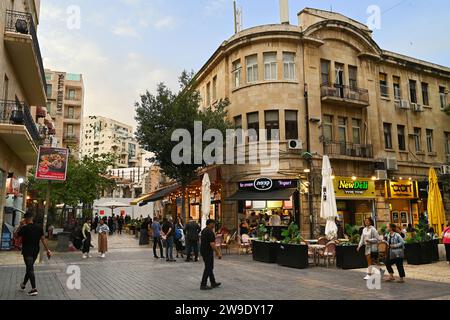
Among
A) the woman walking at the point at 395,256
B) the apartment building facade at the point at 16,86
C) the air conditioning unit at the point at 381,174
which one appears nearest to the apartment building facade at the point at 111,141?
the apartment building facade at the point at 16,86

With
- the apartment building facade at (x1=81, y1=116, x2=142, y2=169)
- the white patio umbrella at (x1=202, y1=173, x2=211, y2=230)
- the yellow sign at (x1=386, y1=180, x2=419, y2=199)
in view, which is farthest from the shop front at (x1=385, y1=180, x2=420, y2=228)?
the apartment building facade at (x1=81, y1=116, x2=142, y2=169)

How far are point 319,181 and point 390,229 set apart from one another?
10215 mm

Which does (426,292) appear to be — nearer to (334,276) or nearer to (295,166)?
(334,276)

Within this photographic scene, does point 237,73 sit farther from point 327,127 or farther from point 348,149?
point 348,149

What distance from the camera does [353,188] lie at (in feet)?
73.4

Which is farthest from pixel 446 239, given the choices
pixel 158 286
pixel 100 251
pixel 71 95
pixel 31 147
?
pixel 71 95

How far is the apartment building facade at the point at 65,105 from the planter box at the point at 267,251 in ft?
136

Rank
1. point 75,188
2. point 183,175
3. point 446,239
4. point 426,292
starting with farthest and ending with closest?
point 75,188 → point 183,175 → point 446,239 → point 426,292

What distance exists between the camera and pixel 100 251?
1673 centimetres

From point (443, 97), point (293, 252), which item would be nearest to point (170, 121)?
point (293, 252)

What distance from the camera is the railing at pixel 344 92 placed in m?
22.5

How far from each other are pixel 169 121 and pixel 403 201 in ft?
52.9

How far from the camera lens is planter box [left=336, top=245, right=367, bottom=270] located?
12.4 meters

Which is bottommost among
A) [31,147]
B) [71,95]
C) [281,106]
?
[31,147]
